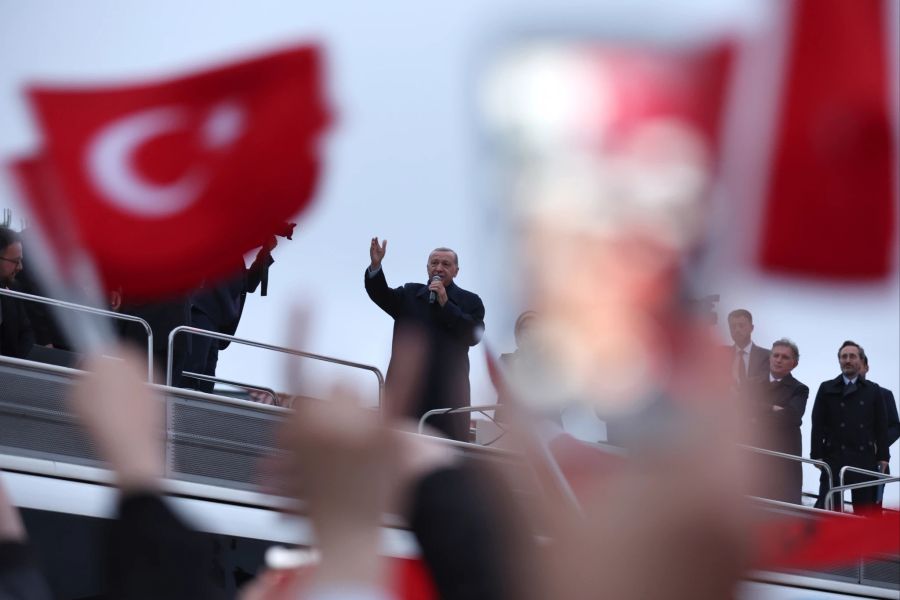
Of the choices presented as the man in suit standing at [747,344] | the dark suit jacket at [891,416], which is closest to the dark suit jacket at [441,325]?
the man in suit standing at [747,344]

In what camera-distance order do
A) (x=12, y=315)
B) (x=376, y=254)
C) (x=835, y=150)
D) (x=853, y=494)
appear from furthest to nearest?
1. (x=853, y=494)
2. (x=376, y=254)
3. (x=12, y=315)
4. (x=835, y=150)

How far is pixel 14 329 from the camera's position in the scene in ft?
18.2

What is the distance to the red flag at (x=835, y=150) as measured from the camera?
1507mm

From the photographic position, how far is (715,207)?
4.12 ft

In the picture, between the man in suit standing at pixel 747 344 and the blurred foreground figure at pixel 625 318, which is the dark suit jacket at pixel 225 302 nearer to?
the man in suit standing at pixel 747 344

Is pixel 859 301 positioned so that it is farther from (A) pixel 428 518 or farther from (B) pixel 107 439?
(B) pixel 107 439

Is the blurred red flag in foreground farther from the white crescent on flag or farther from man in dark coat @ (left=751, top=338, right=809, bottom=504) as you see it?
man in dark coat @ (left=751, top=338, right=809, bottom=504)

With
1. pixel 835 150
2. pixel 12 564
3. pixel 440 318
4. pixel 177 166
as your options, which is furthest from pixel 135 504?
pixel 440 318

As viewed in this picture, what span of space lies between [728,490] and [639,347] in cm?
15

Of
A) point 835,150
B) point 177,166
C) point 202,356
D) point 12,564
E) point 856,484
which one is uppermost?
point 202,356

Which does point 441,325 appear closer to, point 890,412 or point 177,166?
point 890,412

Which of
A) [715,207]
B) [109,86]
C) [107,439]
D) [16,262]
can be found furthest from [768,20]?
[16,262]

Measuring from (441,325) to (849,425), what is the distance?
2.61 m

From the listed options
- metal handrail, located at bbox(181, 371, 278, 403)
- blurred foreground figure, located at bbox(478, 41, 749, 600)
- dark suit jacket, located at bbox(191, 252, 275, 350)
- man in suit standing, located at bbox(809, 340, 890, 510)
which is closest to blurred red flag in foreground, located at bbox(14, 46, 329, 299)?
blurred foreground figure, located at bbox(478, 41, 749, 600)
